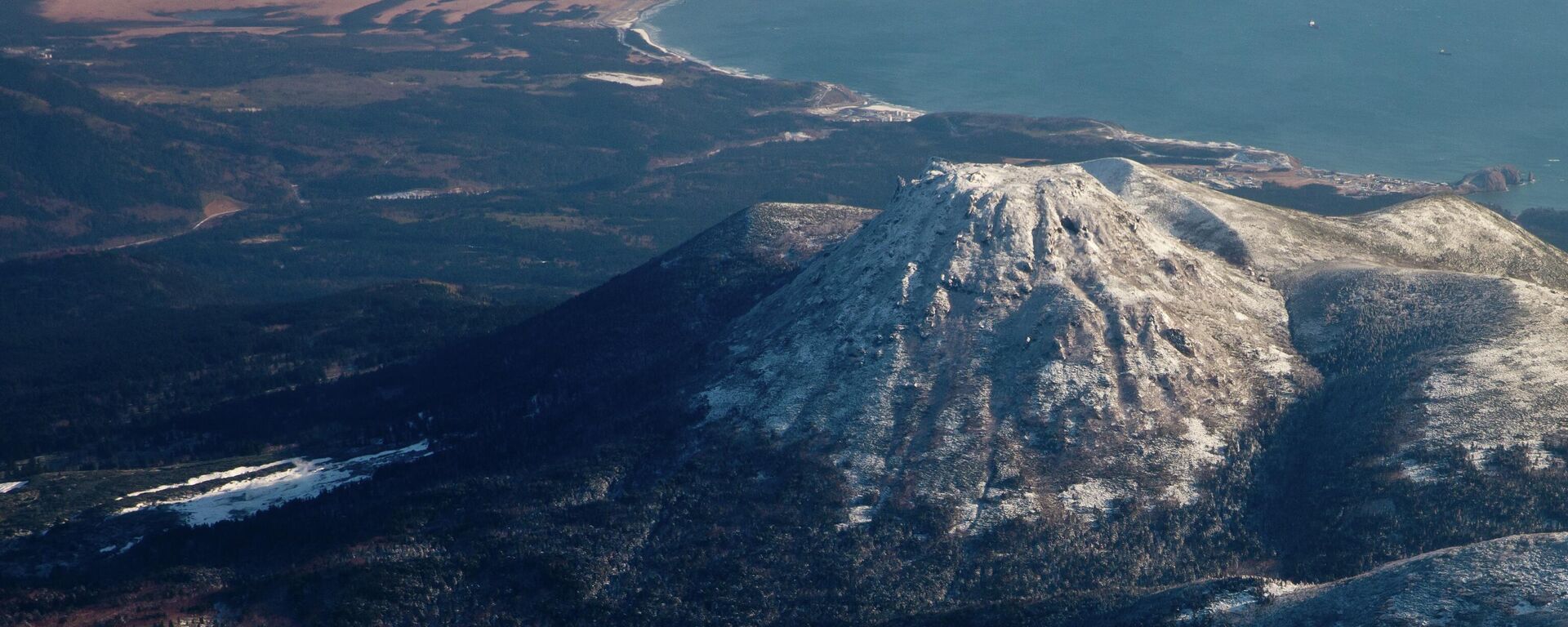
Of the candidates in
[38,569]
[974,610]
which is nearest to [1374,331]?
[974,610]

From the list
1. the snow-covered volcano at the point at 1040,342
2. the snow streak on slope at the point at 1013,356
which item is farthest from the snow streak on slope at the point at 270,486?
the snow streak on slope at the point at 1013,356

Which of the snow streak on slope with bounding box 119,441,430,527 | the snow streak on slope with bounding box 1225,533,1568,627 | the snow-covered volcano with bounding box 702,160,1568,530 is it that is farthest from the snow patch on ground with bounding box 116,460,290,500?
the snow streak on slope with bounding box 1225,533,1568,627

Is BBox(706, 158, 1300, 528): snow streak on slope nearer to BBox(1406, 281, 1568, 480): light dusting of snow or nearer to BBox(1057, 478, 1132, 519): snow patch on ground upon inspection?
BBox(1057, 478, 1132, 519): snow patch on ground

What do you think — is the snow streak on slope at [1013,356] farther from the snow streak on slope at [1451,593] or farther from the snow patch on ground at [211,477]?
the snow patch on ground at [211,477]

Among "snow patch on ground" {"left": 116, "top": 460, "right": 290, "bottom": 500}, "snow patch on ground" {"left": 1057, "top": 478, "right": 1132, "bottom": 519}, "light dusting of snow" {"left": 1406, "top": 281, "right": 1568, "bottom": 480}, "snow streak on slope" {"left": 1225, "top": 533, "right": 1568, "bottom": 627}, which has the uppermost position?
"light dusting of snow" {"left": 1406, "top": 281, "right": 1568, "bottom": 480}

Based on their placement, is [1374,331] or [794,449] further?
[1374,331]

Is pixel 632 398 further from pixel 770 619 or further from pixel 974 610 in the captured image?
pixel 974 610

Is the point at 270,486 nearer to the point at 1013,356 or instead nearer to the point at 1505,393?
the point at 1013,356
